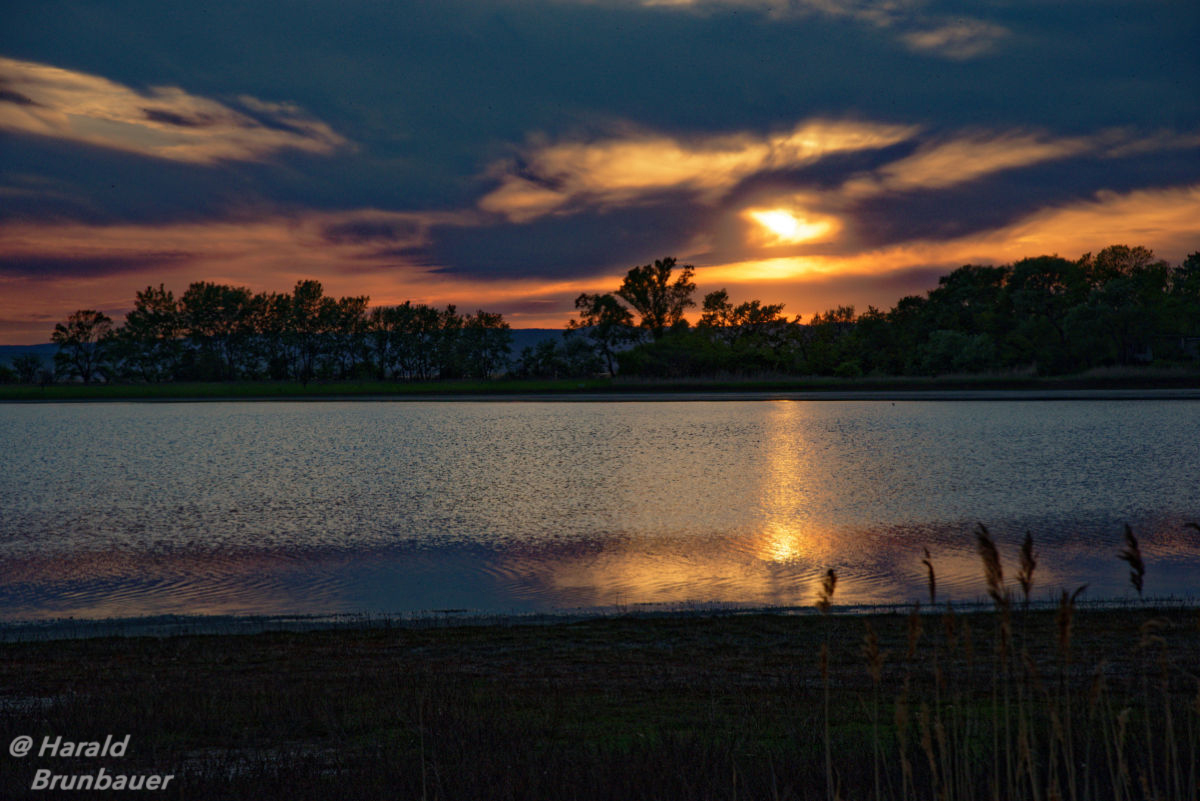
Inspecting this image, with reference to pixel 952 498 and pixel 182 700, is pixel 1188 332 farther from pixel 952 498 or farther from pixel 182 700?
pixel 182 700

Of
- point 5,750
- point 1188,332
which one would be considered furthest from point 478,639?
point 1188,332

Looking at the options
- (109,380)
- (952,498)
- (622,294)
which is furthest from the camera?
(109,380)

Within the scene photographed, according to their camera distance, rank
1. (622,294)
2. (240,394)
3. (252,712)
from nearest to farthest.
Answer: (252,712)
(240,394)
(622,294)

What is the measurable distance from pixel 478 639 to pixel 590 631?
1.51 metres

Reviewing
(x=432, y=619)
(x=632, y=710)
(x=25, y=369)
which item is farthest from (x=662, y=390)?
(x=25, y=369)

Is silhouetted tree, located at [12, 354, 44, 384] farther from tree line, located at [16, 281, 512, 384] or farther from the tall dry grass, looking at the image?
the tall dry grass

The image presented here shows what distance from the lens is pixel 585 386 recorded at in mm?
99812

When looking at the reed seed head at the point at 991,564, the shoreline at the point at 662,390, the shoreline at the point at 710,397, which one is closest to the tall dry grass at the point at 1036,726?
the reed seed head at the point at 991,564

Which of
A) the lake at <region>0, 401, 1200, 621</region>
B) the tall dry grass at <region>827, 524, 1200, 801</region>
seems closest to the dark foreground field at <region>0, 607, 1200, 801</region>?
the tall dry grass at <region>827, 524, 1200, 801</region>

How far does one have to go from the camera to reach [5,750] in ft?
20.9

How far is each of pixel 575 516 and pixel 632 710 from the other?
1438cm

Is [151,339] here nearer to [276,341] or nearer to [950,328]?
[276,341]

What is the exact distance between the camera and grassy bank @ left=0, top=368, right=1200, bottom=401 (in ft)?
261

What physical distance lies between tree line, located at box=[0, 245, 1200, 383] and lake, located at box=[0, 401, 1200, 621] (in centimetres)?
4858
